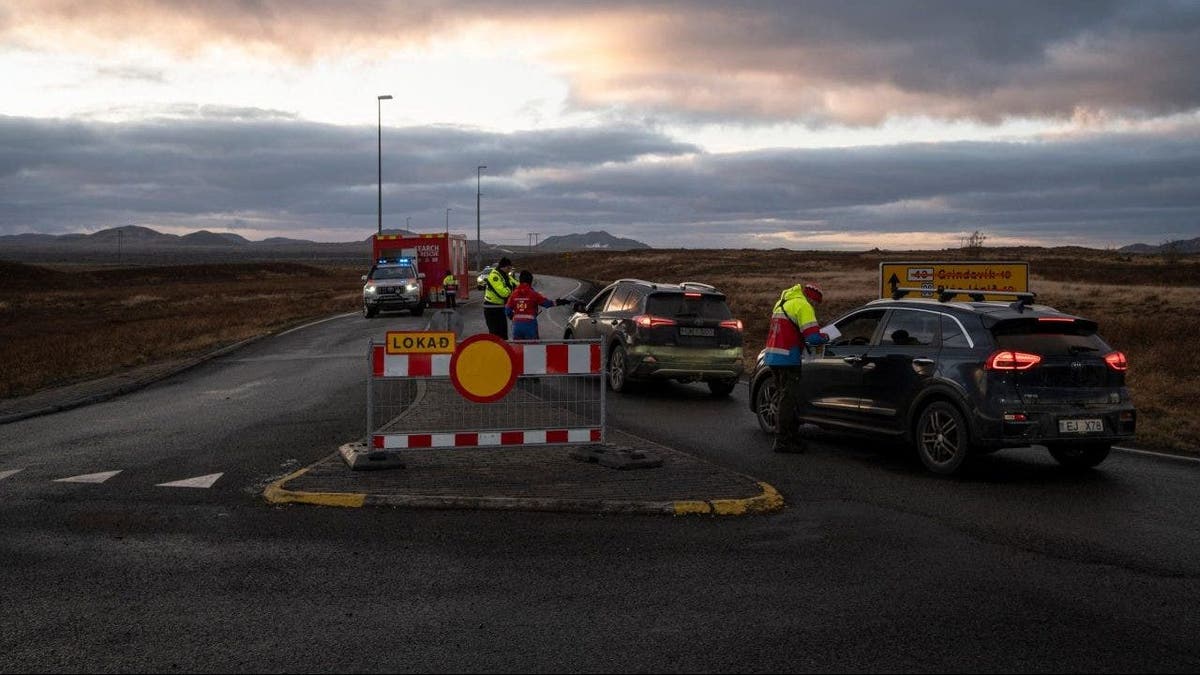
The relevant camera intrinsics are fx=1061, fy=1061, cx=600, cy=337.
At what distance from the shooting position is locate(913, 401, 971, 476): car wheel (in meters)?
→ 9.48

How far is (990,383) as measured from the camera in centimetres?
929

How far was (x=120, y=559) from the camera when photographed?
6.71 metres

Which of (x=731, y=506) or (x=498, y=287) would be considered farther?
(x=498, y=287)

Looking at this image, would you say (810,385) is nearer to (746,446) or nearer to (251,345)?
(746,446)

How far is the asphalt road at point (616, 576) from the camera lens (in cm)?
504

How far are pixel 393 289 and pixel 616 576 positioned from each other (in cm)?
2989

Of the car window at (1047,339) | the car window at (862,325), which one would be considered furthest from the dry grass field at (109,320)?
the car window at (1047,339)

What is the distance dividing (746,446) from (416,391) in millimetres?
3540

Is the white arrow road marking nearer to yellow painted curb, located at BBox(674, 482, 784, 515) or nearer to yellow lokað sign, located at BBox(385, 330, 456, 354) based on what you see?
yellow lokað sign, located at BBox(385, 330, 456, 354)

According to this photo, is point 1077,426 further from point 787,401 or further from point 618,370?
point 618,370

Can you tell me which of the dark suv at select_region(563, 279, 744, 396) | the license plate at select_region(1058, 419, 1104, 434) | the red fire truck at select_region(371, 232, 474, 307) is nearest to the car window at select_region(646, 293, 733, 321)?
Answer: the dark suv at select_region(563, 279, 744, 396)

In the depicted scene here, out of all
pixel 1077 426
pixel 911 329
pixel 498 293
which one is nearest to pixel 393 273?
pixel 498 293

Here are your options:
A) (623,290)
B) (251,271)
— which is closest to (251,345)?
(623,290)

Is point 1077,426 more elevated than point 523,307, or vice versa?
point 523,307
